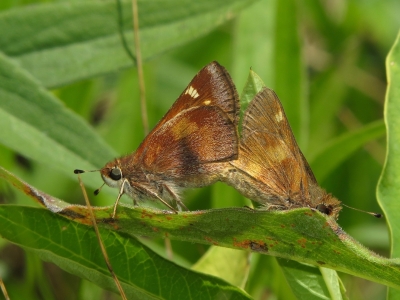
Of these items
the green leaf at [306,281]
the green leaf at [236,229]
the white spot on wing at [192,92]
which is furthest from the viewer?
the white spot on wing at [192,92]

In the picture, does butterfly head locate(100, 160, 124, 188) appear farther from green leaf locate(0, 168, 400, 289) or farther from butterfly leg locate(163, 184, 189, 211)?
green leaf locate(0, 168, 400, 289)

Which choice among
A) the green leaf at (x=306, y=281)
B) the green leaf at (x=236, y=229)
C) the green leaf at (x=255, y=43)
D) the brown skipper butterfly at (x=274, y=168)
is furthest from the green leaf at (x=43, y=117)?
the green leaf at (x=306, y=281)

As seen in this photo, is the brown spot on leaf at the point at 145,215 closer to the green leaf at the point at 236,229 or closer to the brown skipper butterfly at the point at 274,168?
the green leaf at the point at 236,229

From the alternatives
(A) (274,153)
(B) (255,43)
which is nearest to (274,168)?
(A) (274,153)

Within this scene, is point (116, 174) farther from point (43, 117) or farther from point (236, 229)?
point (236, 229)

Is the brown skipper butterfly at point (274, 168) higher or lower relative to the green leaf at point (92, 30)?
lower

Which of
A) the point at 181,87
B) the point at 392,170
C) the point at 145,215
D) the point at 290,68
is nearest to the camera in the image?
the point at 145,215

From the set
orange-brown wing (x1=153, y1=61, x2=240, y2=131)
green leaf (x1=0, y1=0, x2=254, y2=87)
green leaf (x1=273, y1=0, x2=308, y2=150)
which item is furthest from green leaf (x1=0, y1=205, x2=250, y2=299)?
green leaf (x1=273, y1=0, x2=308, y2=150)
